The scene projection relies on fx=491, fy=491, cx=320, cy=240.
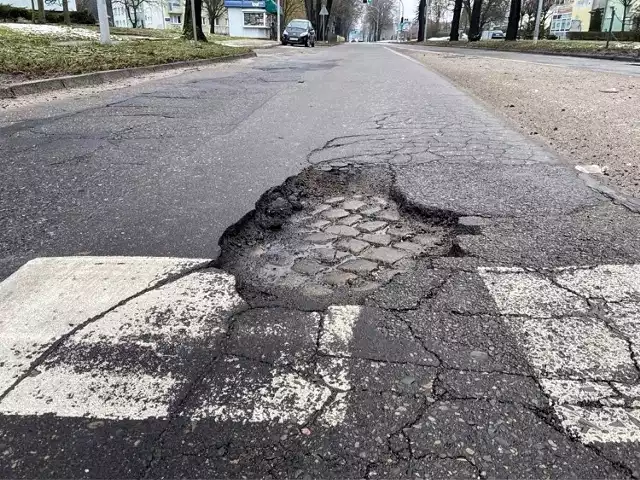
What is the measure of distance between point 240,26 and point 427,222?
48.4 metres

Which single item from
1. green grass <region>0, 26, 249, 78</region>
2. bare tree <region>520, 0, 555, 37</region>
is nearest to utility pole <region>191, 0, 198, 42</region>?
green grass <region>0, 26, 249, 78</region>

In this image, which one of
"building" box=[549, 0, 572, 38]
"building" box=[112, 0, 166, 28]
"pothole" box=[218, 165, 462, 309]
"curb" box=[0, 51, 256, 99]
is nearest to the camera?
"pothole" box=[218, 165, 462, 309]

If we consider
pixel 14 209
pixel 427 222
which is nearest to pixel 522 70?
pixel 427 222

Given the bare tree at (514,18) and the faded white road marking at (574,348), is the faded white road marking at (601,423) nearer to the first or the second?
the faded white road marking at (574,348)

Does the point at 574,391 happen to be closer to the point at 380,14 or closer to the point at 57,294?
the point at 57,294

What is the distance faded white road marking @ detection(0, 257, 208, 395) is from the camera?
2.04 m

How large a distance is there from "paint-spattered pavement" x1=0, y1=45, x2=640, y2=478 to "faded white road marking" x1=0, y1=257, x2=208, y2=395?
0.01 metres

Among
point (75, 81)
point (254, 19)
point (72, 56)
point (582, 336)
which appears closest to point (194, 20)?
point (72, 56)

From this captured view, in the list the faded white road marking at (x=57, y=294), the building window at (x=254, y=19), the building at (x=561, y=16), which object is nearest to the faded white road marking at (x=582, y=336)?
the faded white road marking at (x=57, y=294)

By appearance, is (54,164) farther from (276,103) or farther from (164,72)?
(164,72)

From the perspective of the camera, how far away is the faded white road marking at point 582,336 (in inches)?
66.7

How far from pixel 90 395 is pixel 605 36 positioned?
49186 millimetres

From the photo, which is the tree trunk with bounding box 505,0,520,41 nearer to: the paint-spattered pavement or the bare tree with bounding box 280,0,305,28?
the bare tree with bounding box 280,0,305,28

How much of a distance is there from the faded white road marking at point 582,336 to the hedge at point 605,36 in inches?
1483
